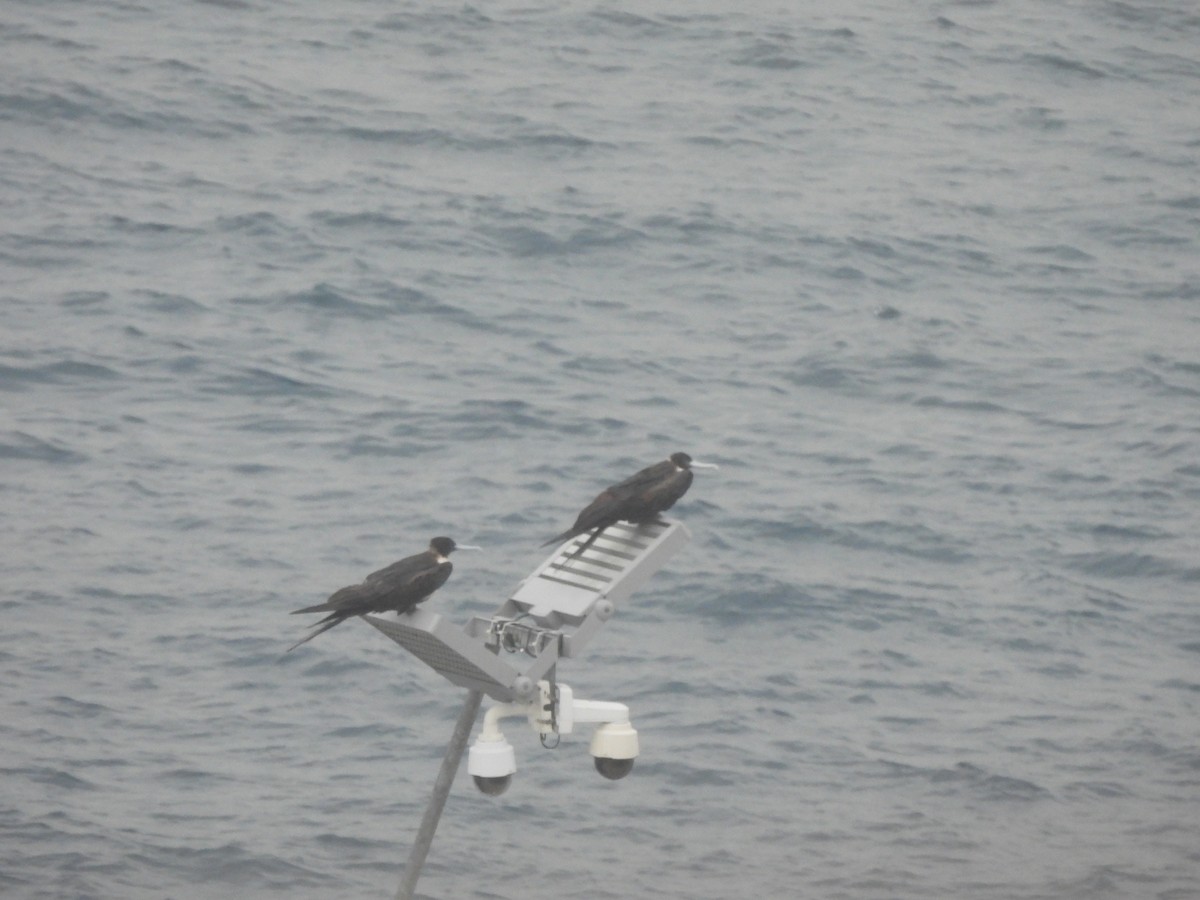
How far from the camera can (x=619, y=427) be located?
47.4 feet

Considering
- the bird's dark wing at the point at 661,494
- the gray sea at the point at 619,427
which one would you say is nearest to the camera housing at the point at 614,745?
the bird's dark wing at the point at 661,494

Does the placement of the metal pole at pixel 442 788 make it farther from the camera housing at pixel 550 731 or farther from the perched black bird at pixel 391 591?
the perched black bird at pixel 391 591

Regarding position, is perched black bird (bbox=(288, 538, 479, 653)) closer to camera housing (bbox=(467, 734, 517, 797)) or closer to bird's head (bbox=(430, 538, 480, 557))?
bird's head (bbox=(430, 538, 480, 557))

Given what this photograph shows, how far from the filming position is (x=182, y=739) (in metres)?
10.3

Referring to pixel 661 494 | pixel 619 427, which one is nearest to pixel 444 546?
pixel 661 494

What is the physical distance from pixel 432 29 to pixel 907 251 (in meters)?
6.14

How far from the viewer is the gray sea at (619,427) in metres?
9.75

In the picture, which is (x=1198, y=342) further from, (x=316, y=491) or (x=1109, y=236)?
(x=316, y=491)

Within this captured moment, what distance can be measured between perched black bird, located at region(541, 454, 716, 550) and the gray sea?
4.05 meters

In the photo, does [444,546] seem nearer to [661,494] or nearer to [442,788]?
[661,494]

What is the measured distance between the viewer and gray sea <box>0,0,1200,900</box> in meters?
9.75

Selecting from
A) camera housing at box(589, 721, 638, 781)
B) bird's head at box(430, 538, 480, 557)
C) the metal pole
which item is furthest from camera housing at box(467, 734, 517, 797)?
bird's head at box(430, 538, 480, 557)

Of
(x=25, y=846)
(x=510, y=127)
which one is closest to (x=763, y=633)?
(x=25, y=846)

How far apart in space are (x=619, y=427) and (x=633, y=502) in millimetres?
9244
